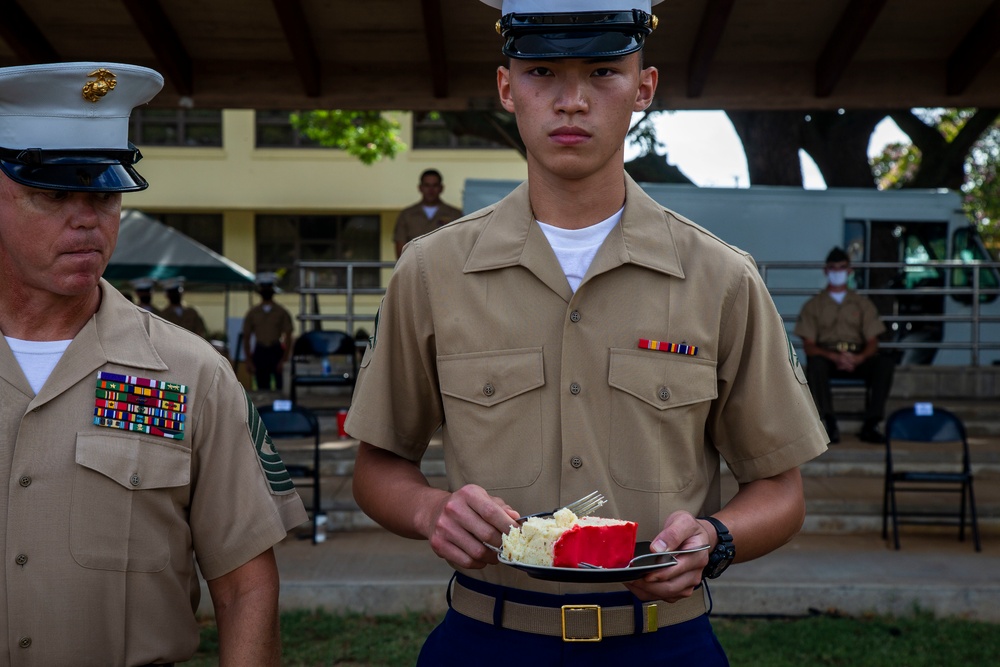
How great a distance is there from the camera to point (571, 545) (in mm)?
2031

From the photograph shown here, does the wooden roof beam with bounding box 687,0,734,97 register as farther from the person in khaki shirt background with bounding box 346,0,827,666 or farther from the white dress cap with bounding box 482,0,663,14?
the white dress cap with bounding box 482,0,663,14

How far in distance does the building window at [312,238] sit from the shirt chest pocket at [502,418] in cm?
2701

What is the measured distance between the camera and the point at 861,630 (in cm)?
663

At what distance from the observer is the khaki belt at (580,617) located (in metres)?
2.28

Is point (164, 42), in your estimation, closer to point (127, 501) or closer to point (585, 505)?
point (127, 501)

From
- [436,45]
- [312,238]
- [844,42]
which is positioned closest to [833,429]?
[844,42]

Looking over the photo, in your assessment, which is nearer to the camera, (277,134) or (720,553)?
(720,553)

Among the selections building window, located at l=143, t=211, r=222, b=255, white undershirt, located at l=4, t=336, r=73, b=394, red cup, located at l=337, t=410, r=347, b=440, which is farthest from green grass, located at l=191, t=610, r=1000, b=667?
building window, located at l=143, t=211, r=222, b=255

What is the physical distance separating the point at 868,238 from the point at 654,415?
49.3ft

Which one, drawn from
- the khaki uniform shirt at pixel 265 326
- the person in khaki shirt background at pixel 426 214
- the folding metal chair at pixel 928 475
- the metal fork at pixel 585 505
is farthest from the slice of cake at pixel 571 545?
the khaki uniform shirt at pixel 265 326

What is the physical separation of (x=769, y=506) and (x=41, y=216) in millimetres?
1657

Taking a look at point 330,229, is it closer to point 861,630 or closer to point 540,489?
point 861,630

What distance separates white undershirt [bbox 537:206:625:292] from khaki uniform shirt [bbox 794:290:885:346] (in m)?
9.75

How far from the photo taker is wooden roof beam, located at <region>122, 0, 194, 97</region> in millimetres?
7520
